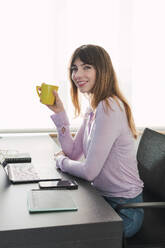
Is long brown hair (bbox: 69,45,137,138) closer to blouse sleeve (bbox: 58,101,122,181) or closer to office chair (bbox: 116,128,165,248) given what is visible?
blouse sleeve (bbox: 58,101,122,181)

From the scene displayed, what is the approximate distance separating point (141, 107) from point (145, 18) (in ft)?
2.49

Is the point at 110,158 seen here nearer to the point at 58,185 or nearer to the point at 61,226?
the point at 58,185

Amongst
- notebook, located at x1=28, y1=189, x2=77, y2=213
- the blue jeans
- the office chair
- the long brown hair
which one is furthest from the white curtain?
notebook, located at x1=28, y1=189, x2=77, y2=213

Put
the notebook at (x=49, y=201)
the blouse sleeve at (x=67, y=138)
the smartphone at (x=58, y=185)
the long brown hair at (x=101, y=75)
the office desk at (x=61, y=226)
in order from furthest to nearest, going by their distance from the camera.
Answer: the blouse sleeve at (x=67, y=138) → the long brown hair at (x=101, y=75) → the smartphone at (x=58, y=185) → the notebook at (x=49, y=201) → the office desk at (x=61, y=226)

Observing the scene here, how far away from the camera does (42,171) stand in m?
1.25

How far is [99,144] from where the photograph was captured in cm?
120

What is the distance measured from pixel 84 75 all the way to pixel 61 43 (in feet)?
4.20

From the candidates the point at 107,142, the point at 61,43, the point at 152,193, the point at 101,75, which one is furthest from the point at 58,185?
the point at 61,43

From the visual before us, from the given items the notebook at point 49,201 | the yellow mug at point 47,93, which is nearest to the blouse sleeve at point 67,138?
the yellow mug at point 47,93

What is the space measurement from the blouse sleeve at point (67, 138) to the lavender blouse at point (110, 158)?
0.27 m

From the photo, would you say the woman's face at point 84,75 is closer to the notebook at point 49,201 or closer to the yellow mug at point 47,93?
the yellow mug at point 47,93

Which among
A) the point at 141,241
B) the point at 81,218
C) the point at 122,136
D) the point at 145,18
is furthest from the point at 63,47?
the point at 81,218

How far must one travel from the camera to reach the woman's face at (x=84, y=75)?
4.48 feet

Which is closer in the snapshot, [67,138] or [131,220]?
[131,220]
